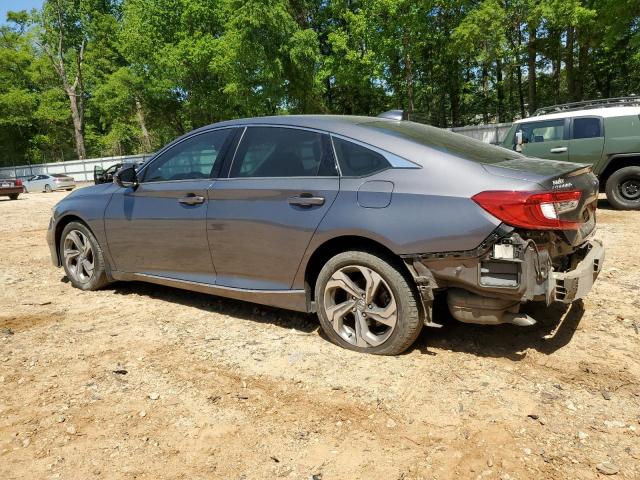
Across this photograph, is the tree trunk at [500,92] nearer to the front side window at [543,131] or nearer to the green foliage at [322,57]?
the green foliage at [322,57]

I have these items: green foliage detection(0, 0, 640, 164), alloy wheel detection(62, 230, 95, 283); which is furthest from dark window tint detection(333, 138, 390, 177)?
green foliage detection(0, 0, 640, 164)

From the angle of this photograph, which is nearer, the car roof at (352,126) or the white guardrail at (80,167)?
the car roof at (352,126)

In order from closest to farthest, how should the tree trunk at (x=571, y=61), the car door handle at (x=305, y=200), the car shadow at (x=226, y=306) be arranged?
the car door handle at (x=305, y=200), the car shadow at (x=226, y=306), the tree trunk at (x=571, y=61)

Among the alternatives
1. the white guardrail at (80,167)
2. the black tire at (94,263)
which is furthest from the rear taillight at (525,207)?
the white guardrail at (80,167)

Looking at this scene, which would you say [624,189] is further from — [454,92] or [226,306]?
[454,92]

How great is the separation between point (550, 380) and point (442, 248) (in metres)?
1.00

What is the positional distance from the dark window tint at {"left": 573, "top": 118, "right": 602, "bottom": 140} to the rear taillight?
7573mm

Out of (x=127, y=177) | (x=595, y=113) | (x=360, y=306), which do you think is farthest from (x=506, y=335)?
(x=595, y=113)

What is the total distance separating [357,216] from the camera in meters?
3.16

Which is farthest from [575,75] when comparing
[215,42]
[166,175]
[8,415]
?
[8,415]

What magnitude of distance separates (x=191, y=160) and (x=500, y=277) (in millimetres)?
2629

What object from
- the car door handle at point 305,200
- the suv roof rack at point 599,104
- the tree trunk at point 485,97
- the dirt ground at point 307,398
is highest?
the tree trunk at point 485,97

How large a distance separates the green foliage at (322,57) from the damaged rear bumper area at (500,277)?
20.4m

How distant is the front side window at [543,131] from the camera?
9.79 m
